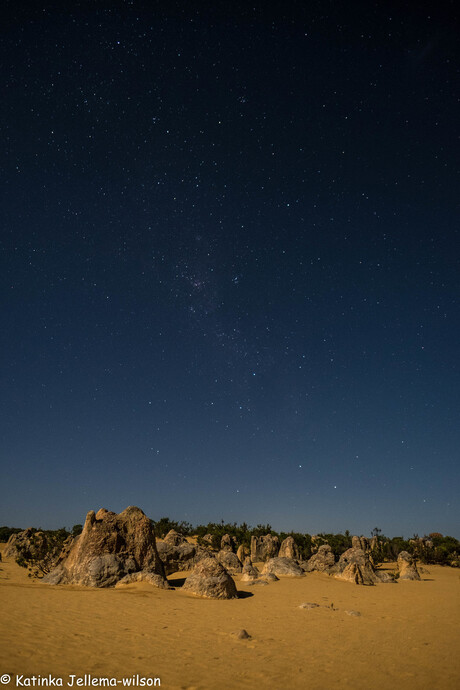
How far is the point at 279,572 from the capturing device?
85.5 ft

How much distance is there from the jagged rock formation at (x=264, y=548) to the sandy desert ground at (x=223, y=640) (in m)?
25.4

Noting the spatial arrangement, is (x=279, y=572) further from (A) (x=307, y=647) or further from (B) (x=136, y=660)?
(B) (x=136, y=660)

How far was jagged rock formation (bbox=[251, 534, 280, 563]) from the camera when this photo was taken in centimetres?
3919

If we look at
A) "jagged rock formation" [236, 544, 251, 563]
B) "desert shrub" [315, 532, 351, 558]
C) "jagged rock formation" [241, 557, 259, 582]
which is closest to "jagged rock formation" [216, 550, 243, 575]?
"jagged rock formation" [241, 557, 259, 582]

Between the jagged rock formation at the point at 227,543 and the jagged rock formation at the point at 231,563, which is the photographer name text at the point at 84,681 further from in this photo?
the jagged rock formation at the point at 227,543

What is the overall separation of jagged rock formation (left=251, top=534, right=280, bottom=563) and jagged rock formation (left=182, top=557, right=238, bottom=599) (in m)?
25.0

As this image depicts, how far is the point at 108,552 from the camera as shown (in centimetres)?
1805

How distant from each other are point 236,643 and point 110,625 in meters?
3.44

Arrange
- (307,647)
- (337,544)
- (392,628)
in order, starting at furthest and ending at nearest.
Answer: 1. (337,544)
2. (392,628)
3. (307,647)

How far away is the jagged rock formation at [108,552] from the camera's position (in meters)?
17.0

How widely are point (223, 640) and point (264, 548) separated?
34.7 meters

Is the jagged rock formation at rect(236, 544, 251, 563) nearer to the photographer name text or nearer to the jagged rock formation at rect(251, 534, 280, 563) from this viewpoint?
the jagged rock formation at rect(251, 534, 280, 563)

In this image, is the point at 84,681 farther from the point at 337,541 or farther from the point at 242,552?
the point at 337,541

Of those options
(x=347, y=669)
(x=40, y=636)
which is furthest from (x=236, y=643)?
(x=40, y=636)
